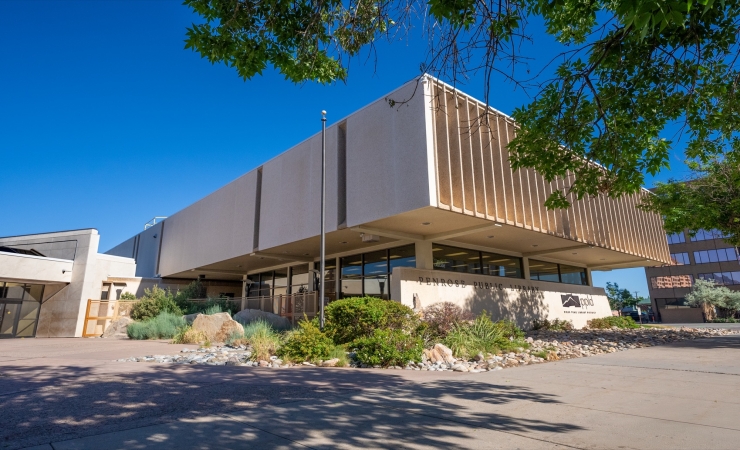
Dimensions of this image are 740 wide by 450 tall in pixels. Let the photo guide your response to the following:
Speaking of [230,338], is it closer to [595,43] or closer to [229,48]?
[229,48]

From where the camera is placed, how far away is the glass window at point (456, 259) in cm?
1794

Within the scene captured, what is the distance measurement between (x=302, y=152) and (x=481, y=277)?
10.1 m

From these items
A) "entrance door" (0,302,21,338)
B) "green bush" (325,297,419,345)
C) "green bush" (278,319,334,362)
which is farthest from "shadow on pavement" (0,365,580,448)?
"entrance door" (0,302,21,338)

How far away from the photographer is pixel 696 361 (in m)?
9.50

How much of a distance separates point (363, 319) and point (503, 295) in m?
10.9

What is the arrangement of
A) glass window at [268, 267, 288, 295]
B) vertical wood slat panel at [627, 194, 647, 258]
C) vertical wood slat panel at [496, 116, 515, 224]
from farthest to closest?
glass window at [268, 267, 288, 295] < vertical wood slat panel at [627, 194, 647, 258] < vertical wood slat panel at [496, 116, 515, 224]

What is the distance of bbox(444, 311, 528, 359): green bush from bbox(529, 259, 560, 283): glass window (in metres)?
10.9

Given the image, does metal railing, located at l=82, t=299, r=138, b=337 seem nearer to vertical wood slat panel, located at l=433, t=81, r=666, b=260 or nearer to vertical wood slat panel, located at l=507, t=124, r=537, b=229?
vertical wood slat panel, located at l=433, t=81, r=666, b=260

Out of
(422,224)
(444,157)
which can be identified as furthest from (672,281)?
(444,157)

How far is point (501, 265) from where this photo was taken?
69.1 feet

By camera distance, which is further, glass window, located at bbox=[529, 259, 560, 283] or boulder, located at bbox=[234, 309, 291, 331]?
glass window, located at bbox=[529, 259, 560, 283]

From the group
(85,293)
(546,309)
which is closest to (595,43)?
(546,309)

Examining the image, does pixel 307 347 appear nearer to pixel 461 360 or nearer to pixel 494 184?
pixel 461 360

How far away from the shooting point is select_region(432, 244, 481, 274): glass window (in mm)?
17938
